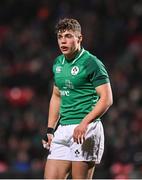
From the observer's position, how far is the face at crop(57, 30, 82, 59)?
5652mm

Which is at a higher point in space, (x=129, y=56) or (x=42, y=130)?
(x=129, y=56)

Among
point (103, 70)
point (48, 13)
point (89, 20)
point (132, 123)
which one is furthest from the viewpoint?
point (48, 13)

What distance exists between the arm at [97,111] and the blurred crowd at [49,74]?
11.5ft

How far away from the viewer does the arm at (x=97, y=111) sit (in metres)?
5.44

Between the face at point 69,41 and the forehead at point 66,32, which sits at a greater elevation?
the forehead at point 66,32

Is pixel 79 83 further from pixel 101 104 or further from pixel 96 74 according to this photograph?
pixel 101 104

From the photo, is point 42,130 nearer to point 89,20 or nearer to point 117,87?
point 117,87

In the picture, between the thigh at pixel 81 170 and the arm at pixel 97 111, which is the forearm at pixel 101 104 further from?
the thigh at pixel 81 170

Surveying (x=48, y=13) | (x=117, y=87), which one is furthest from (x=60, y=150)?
(x=48, y=13)

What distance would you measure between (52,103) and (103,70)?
637 mm

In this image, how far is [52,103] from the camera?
6.03 m

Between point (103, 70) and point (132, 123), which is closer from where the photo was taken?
point (103, 70)

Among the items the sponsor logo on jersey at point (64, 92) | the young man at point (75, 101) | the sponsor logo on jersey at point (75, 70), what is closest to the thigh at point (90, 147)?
the young man at point (75, 101)

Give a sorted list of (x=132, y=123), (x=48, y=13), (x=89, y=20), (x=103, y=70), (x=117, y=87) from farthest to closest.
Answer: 1. (x=48, y=13)
2. (x=89, y=20)
3. (x=117, y=87)
4. (x=132, y=123)
5. (x=103, y=70)
